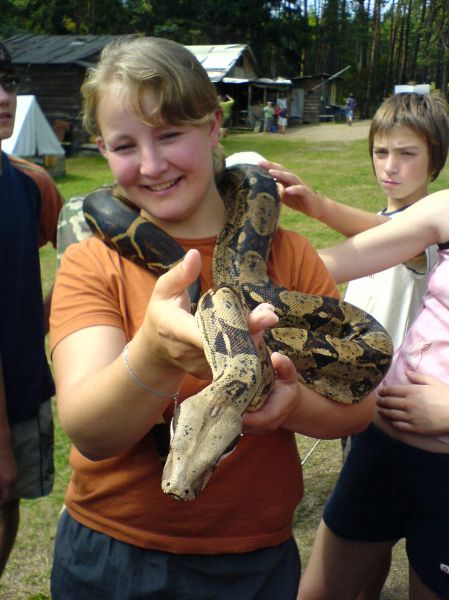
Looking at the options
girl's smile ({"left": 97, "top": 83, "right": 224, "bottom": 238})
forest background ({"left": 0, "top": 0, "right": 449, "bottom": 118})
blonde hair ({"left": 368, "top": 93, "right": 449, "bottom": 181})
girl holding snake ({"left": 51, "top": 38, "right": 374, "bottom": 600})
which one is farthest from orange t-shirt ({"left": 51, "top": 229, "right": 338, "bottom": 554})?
forest background ({"left": 0, "top": 0, "right": 449, "bottom": 118})

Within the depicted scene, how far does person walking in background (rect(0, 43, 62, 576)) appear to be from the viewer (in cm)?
342

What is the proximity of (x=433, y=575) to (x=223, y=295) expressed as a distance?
1533mm

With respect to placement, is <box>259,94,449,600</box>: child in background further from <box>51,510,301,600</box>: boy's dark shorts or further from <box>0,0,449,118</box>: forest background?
<box>0,0,449,118</box>: forest background

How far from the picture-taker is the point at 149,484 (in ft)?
7.11

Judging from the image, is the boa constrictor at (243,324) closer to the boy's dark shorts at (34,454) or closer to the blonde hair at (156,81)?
the blonde hair at (156,81)

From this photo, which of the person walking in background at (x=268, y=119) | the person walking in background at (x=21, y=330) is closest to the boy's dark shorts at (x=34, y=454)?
the person walking in background at (x=21, y=330)

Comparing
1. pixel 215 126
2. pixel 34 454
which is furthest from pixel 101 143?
pixel 34 454

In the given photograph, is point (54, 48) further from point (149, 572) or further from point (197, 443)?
point (197, 443)

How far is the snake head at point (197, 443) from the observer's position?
1.66m

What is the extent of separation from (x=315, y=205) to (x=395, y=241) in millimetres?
430

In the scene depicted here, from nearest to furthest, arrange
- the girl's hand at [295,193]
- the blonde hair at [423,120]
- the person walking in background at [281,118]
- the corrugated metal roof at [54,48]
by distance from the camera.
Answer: the girl's hand at [295,193], the blonde hair at [423,120], the corrugated metal roof at [54,48], the person walking in background at [281,118]

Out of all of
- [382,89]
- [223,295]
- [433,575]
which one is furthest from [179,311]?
[382,89]

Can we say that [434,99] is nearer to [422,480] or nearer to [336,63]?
[422,480]

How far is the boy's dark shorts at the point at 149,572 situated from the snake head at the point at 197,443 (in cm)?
63
